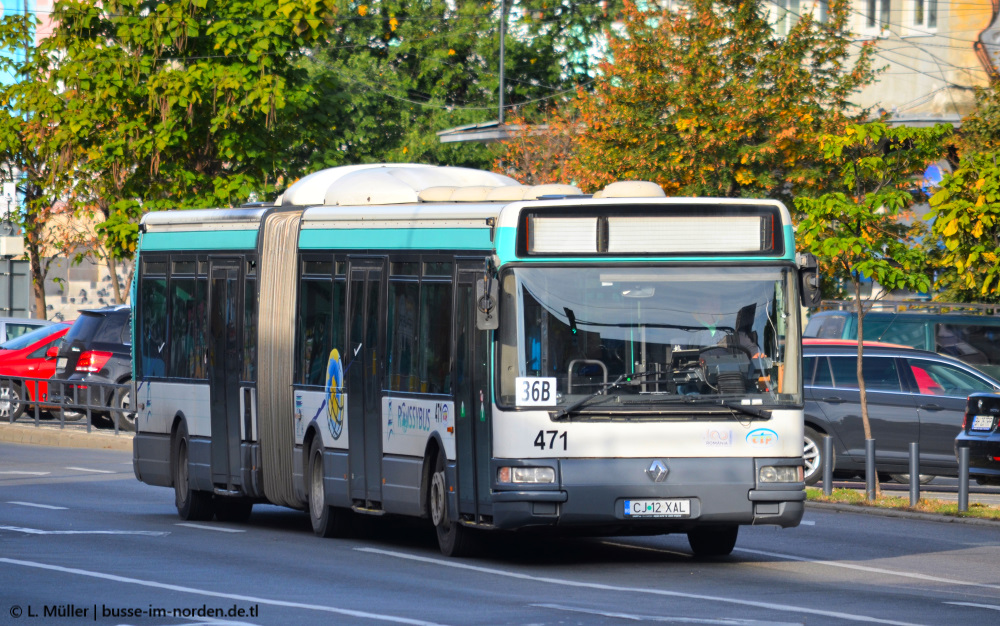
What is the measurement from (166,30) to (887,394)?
471 inches

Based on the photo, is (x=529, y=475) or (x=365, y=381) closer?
(x=529, y=475)

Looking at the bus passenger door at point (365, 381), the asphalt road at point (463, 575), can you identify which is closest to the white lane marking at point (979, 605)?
the asphalt road at point (463, 575)

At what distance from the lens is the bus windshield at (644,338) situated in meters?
13.0

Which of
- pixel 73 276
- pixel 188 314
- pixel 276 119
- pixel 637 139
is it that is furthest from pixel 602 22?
pixel 188 314

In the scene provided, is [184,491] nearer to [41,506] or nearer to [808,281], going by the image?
[41,506]

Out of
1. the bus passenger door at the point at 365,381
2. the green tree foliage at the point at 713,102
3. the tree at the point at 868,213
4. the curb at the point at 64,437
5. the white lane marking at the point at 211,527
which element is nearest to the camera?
the bus passenger door at the point at 365,381

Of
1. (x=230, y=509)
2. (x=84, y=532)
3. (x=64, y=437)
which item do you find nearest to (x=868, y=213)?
(x=230, y=509)

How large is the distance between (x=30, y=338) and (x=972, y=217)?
64.6 ft

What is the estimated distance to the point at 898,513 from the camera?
18969mm

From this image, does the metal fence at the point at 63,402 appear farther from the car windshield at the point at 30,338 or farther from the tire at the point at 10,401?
the car windshield at the point at 30,338

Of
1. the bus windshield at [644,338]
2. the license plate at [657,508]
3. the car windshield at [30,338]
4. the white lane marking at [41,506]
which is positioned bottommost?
the white lane marking at [41,506]

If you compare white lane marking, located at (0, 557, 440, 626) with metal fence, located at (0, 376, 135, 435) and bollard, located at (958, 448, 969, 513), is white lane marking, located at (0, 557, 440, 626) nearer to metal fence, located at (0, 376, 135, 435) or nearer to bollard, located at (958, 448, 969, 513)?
bollard, located at (958, 448, 969, 513)

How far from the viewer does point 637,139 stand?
107 ft

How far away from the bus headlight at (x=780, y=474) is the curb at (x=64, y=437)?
17263 millimetres
